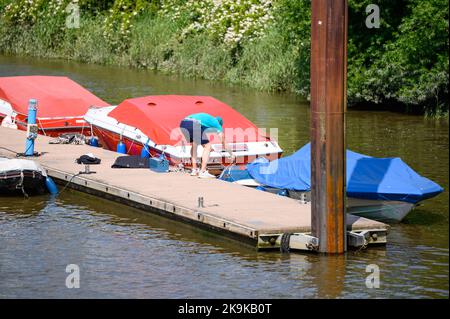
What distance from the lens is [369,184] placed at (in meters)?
A: 20.5

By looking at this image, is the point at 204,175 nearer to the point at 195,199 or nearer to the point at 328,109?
the point at 195,199

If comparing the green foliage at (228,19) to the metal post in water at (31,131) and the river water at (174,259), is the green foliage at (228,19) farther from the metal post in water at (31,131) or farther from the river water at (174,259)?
the river water at (174,259)

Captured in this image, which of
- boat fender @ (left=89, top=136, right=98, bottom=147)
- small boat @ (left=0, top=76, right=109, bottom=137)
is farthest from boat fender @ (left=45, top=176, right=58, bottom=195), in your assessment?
small boat @ (left=0, top=76, right=109, bottom=137)

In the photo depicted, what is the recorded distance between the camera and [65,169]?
24203 mm

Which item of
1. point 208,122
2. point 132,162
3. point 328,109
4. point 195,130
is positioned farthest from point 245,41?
point 328,109

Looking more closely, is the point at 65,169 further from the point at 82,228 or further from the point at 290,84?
the point at 290,84

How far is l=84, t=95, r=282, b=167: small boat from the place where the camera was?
24.5 m

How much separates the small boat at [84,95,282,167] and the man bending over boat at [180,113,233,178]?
12.8 inches

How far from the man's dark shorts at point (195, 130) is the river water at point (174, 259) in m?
2.07

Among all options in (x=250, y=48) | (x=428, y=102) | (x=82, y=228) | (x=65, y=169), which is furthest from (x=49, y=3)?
(x=82, y=228)

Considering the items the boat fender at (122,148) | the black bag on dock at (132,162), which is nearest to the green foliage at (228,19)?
the boat fender at (122,148)

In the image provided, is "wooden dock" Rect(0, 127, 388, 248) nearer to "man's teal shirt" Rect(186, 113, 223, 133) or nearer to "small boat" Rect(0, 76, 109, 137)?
"man's teal shirt" Rect(186, 113, 223, 133)

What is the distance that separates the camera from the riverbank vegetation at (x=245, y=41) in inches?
1298

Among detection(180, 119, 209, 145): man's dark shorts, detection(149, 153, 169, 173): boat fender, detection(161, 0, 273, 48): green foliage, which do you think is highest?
detection(161, 0, 273, 48): green foliage
